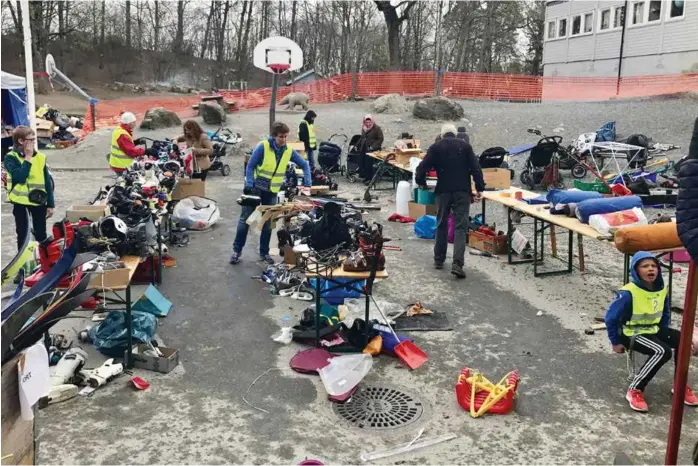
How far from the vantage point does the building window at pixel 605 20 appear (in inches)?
1240

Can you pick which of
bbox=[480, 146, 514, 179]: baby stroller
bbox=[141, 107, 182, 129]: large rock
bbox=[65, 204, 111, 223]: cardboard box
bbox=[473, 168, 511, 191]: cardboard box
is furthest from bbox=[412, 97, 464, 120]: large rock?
bbox=[65, 204, 111, 223]: cardboard box

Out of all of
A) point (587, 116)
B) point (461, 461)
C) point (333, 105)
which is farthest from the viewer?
point (333, 105)

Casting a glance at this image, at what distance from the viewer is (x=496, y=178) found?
31.8 feet

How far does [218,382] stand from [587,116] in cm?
1949

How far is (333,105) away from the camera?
27.6 m

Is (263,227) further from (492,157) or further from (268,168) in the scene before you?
(492,157)

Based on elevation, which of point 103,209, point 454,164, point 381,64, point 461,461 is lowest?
point 461,461

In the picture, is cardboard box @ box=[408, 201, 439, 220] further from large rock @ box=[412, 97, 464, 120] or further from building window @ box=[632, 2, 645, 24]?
building window @ box=[632, 2, 645, 24]

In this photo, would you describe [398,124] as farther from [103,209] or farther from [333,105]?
[103,209]

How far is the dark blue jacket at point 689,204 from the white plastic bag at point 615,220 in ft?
Result: 13.2

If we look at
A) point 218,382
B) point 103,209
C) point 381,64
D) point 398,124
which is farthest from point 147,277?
point 381,64

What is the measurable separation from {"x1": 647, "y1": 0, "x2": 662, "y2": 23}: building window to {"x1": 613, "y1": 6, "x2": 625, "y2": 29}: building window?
179 cm

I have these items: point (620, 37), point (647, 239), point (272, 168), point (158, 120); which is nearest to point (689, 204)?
point (647, 239)

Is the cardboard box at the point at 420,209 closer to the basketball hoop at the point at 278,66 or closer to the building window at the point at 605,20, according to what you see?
the basketball hoop at the point at 278,66
